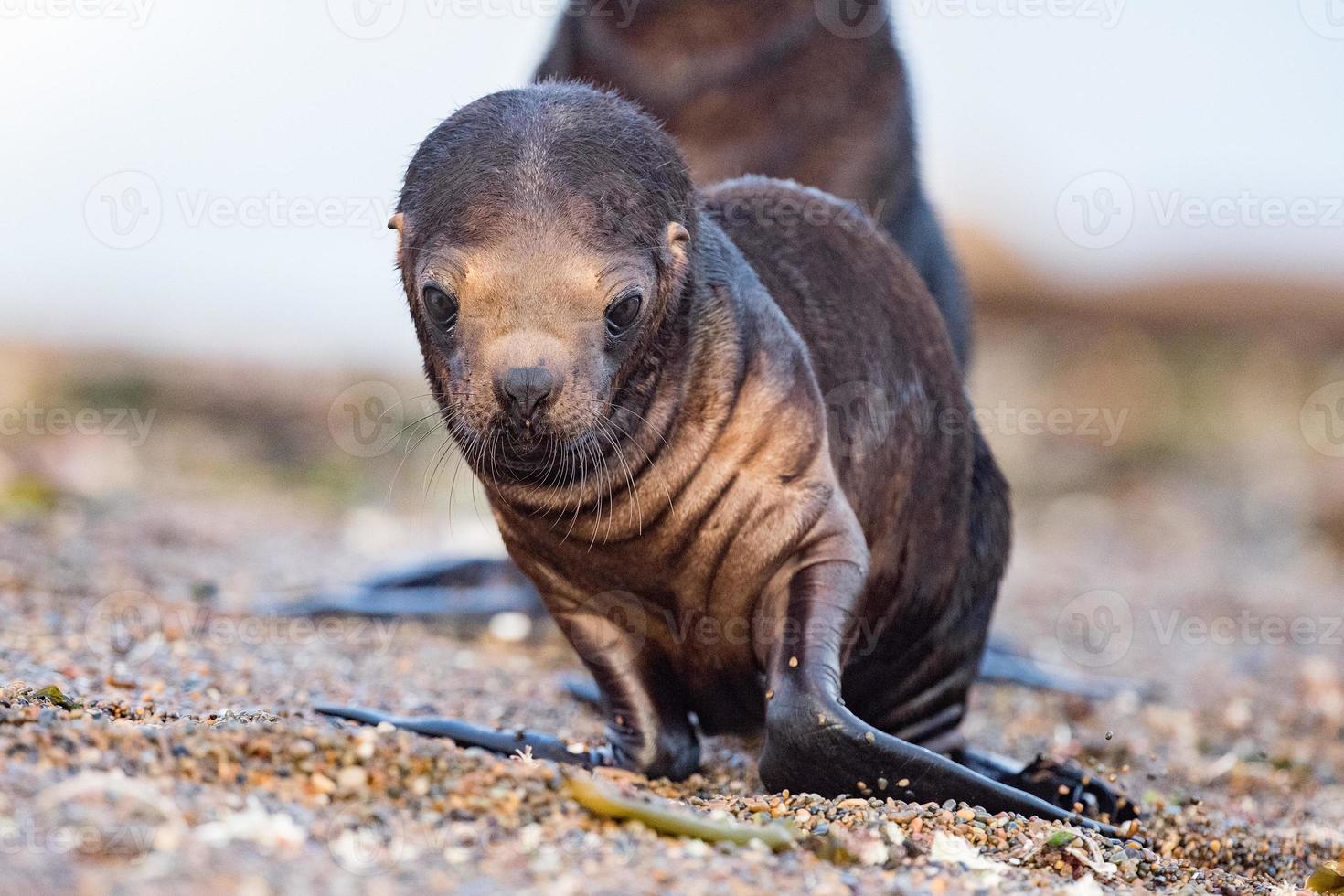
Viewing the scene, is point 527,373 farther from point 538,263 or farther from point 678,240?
point 678,240

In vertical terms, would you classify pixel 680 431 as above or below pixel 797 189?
below

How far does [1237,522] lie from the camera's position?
11750 mm

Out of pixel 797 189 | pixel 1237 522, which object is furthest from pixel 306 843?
pixel 1237 522

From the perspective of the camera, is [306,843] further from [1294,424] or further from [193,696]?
[1294,424]

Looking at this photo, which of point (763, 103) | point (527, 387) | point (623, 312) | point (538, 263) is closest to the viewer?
point (527, 387)

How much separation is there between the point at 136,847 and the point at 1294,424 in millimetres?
12145

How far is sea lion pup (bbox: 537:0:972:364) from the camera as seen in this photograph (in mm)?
6930

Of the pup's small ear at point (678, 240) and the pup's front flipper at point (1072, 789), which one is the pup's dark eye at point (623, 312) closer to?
the pup's small ear at point (678, 240)

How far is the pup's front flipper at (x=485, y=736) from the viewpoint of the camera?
12.3 feet

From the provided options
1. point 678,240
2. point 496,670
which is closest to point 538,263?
point 678,240

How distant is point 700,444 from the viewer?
3.80 metres

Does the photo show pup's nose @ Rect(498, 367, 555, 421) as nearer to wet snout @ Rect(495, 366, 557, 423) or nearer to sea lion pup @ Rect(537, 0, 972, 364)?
wet snout @ Rect(495, 366, 557, 423)

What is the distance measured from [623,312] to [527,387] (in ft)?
1.08

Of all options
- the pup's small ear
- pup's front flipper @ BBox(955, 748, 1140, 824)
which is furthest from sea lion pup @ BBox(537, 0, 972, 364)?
the pup's small ear
